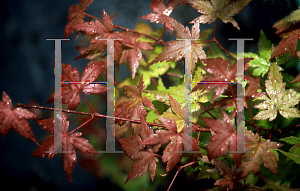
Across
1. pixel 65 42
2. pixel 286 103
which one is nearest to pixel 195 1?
pixel 286 103

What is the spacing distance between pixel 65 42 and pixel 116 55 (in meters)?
0.32

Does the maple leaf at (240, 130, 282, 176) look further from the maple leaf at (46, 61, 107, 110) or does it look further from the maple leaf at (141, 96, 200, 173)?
the maple leaf at (46, 61, 107, 110)

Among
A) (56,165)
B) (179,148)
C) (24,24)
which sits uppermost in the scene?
(24,24)

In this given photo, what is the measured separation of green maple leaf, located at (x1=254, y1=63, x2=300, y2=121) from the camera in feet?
1.93

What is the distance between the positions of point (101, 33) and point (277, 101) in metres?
0.58

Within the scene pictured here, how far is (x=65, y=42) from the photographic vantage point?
835 millimetres

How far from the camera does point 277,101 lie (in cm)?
60

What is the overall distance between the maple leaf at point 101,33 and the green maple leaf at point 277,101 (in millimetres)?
466

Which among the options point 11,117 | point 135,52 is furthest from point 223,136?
point 11,117

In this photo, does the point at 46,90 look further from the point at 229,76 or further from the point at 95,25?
the point at 229,76

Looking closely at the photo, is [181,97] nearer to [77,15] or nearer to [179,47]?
[179,47]

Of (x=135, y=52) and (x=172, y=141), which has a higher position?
(x=135, y=52)

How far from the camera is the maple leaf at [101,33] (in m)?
0.63
